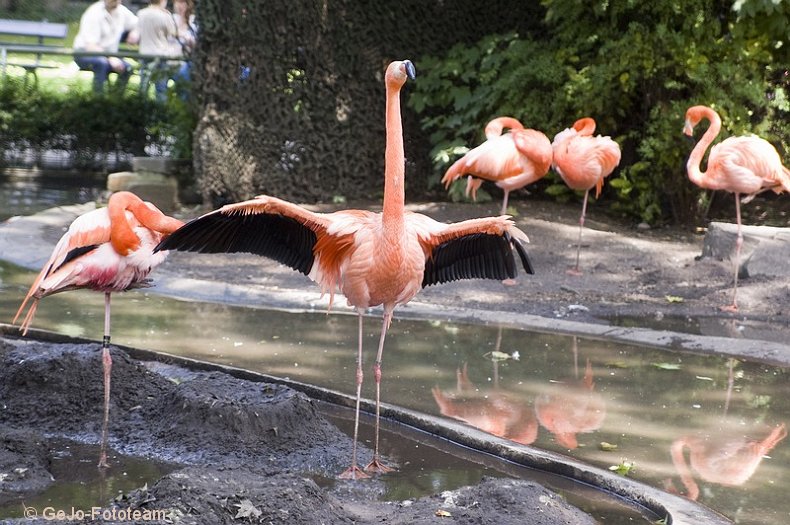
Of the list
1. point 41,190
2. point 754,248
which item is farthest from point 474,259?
point 41,190

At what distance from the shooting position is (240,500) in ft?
10.4

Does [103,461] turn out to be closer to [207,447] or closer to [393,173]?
[207,447]

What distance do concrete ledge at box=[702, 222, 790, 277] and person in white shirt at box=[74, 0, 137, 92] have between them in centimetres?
832

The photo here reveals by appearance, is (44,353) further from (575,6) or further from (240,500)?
(575,6)

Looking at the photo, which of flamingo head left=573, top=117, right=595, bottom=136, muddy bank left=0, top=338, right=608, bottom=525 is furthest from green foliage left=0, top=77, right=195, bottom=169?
muddy bank left=0, top=338, right=608, bottom=525

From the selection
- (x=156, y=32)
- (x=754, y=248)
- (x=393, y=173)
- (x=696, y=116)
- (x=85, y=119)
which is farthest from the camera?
(x=156, y=32)

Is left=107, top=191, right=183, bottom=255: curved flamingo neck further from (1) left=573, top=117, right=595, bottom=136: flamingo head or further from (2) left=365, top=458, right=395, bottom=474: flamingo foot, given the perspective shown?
(1) left=573, top=117, right=595, bottom=136: flamingo head

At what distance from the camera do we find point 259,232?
→ 4.34m

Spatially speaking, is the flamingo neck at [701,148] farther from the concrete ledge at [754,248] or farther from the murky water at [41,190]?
the murky water at [41,190]

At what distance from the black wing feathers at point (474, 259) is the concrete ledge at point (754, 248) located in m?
3.91

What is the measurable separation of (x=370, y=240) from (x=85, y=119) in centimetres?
943

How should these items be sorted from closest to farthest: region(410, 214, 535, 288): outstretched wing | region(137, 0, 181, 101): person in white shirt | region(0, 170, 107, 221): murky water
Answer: region(410, 214, 535, 288): outstretched wing
region(0, 170, 107, 221): murky water
region(137, 0, 181, 101): person in white shirt

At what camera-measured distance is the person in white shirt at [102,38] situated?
13898mm

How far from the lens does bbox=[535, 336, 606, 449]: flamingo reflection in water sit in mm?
4734
